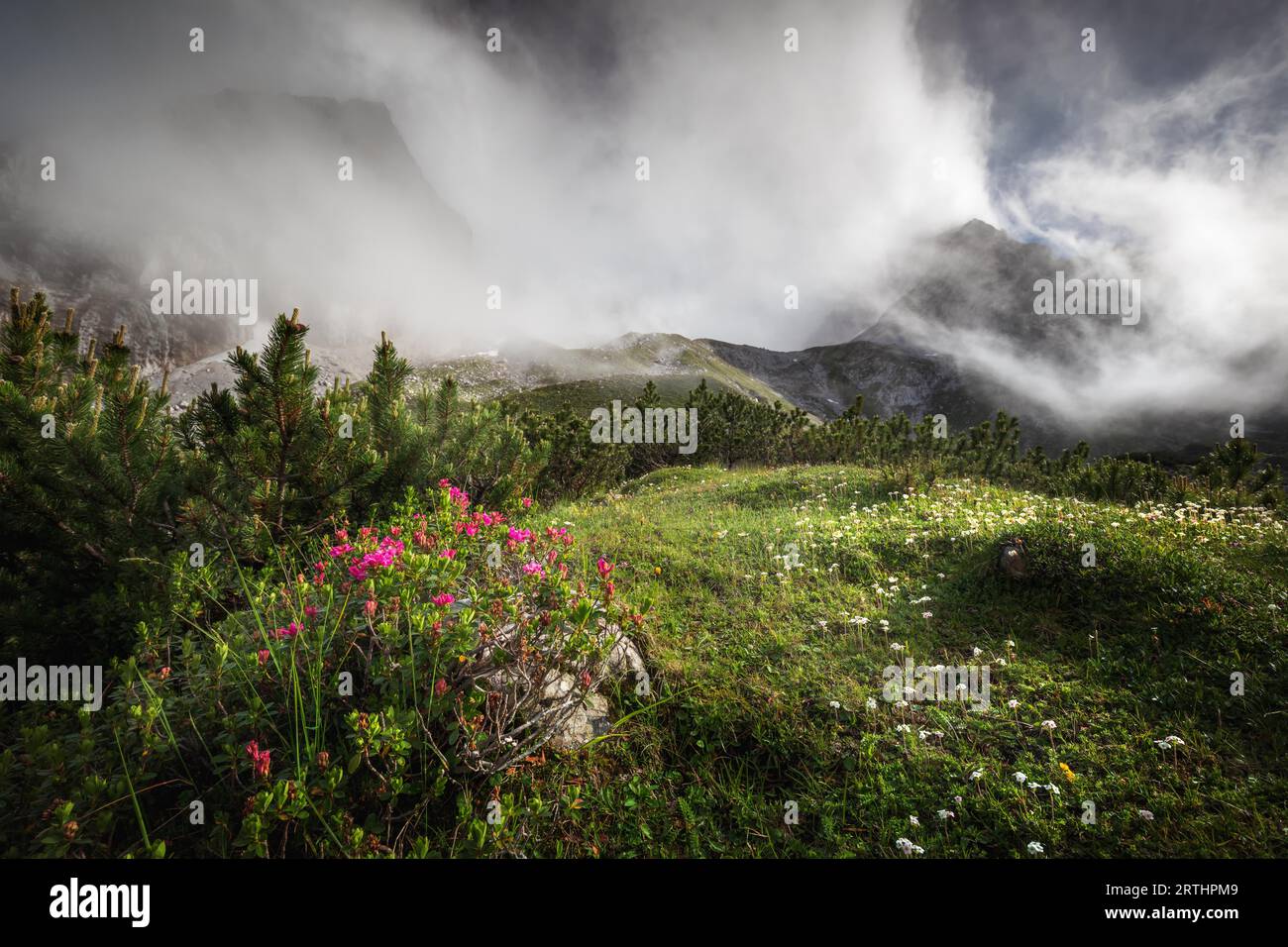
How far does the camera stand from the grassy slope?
2.87 metres

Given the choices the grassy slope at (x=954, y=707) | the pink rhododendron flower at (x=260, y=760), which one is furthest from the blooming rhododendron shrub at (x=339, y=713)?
the grassy slope at (x=954, y=707)

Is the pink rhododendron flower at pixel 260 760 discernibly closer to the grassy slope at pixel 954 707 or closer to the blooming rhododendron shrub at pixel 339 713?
the blooming rhododendron shrub at pixel 339 713

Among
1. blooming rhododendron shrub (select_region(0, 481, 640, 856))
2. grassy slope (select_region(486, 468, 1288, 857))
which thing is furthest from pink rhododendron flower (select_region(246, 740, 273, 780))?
grassy slope (select_region(486, 468, 1288, 857))

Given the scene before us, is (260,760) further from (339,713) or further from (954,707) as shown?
(954,707)

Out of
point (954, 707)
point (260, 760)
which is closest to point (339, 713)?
point (260, 760)

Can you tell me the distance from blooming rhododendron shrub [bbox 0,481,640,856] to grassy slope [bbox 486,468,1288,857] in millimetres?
506

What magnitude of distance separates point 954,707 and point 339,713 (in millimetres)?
4397

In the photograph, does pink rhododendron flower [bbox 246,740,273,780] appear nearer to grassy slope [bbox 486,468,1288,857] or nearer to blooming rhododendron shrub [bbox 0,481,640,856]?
blooming rhododendron shrub [bbox 0,481,640,856]

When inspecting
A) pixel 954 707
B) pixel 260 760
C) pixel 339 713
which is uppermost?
pixel 260 760

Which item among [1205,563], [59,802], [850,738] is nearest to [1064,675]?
[850,738]

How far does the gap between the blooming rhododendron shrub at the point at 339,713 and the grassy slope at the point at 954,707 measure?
0.51m

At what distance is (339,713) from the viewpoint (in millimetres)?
2928

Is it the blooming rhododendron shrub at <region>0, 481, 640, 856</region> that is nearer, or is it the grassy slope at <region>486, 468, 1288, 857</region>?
the blooming rhododendron shrub at <region>0, 481, 640, 856</region>
